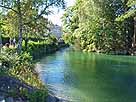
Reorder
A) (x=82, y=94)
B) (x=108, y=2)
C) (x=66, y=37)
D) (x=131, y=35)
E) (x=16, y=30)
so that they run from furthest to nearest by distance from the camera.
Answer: (x=66, y=37)
(x=131, y=35)
(x=108, y=2)
(x=16, y=30)
(x=82, y=94)

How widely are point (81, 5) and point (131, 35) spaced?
1140cm

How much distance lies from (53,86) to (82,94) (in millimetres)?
3276

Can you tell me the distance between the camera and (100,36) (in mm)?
73562

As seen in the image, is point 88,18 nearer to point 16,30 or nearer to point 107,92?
point 16,30

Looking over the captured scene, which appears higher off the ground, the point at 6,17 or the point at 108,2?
the point at 108,2

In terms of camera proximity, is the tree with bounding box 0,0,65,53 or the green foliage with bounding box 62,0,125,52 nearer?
the tree with bounding box 0,0,65,53

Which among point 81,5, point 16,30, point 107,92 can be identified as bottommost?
point 107,92

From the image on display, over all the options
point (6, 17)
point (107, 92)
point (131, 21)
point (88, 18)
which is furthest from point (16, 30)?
point (131, 21)

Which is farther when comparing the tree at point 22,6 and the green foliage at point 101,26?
the green foliage at point 101,26

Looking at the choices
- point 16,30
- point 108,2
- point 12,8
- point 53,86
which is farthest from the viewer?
point 108,2

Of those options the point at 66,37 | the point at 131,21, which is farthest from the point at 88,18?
the point at 66,37

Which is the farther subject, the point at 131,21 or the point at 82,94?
the point at 131,21

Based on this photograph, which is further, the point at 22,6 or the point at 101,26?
the point at 101,26

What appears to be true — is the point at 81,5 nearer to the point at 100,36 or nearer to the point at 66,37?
the point at 100,36
